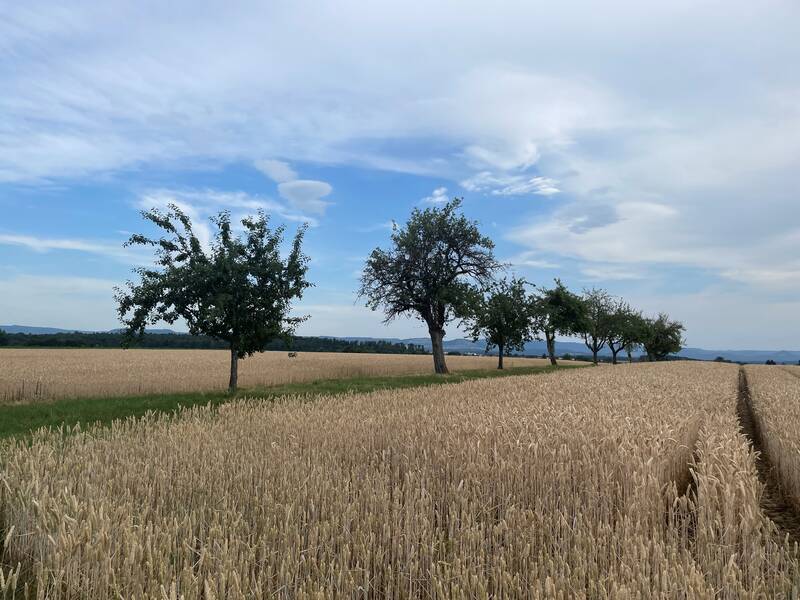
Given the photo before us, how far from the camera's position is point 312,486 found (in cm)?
582

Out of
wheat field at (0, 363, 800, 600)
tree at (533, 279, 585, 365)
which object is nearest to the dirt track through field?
wheat field at (0, 363, 800, 600)

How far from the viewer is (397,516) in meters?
4.92

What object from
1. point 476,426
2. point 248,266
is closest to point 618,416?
point 476,426

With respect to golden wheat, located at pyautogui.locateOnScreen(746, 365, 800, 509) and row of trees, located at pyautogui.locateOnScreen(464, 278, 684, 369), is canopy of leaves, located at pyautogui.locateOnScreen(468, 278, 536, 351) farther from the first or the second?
golden wheat, located at pyautogui.locateOnScreen(746, 365, 800, 509)

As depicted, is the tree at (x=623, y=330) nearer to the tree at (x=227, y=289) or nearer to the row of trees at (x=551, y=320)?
the row of trees at (x=551, y=320)

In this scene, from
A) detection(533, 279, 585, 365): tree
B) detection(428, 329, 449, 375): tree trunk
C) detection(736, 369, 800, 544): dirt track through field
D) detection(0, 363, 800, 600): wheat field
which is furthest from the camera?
detection(533, 279, 585, 365): tree

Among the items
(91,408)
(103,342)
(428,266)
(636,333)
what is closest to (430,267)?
(428,266)

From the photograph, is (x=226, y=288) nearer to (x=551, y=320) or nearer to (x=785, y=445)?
(x=785, y=445)

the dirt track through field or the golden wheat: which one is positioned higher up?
the golden wheat

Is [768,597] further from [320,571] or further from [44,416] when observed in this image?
[44,416]

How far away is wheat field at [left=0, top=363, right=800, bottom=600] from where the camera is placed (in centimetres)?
386

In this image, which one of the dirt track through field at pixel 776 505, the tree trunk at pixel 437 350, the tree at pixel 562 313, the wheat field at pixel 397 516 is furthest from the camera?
the tree at pixel 562 313

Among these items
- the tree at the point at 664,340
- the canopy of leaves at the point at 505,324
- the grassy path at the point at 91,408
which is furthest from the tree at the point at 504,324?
the tree at the point at 664,340

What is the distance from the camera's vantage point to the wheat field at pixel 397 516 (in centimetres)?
386
